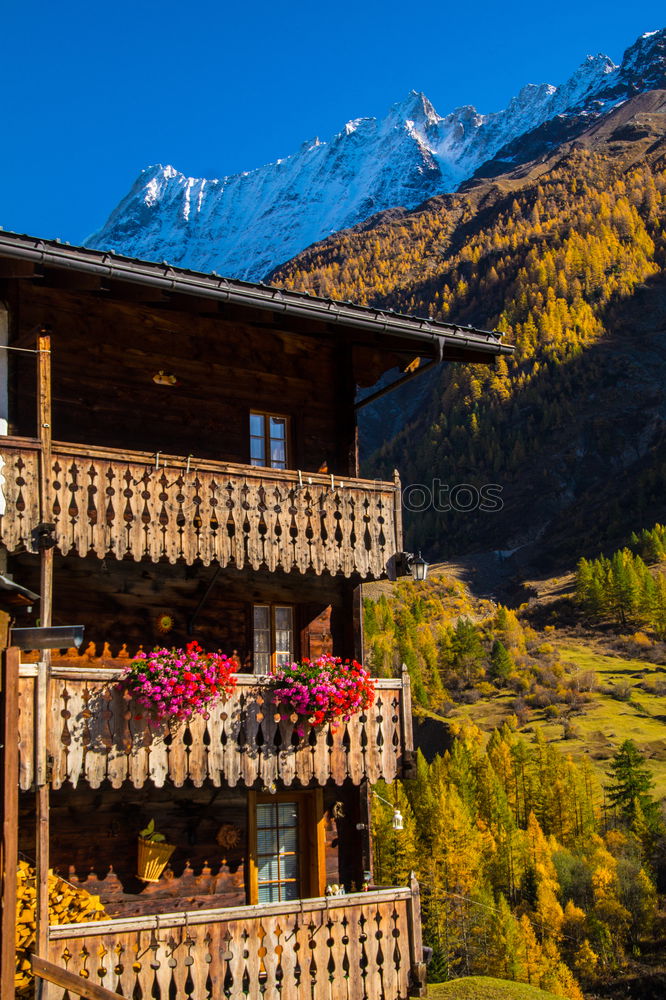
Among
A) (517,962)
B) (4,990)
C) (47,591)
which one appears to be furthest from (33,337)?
(517,962)

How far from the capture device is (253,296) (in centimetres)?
1750

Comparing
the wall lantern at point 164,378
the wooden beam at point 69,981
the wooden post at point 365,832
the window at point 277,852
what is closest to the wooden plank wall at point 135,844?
the window at point 277,852

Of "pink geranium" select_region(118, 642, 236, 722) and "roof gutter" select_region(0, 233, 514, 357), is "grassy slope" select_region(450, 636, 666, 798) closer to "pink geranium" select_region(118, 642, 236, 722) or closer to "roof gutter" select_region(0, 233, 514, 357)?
"roof gutter" select_region(0, 233, 514, 357)

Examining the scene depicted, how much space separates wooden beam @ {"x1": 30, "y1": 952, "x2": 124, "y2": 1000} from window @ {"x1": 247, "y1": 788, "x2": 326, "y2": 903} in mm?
4960

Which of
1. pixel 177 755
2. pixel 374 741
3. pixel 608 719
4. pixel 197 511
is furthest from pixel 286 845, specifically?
pixel 608 719

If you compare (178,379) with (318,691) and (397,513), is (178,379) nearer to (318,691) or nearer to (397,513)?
(397,513)

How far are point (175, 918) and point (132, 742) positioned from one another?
219cm

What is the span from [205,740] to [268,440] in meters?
5.71

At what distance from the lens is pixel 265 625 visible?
61.7 ft

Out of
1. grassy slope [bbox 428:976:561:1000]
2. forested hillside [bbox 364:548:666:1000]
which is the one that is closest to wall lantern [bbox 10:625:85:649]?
grassy slope [bbox 428:976:561:1000]

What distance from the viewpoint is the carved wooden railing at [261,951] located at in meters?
14.2

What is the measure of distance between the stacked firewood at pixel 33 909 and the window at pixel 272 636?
444 cm

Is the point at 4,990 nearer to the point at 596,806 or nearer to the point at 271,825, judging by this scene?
the point at 271,825

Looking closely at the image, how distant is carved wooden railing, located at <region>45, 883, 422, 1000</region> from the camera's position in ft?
46.6
